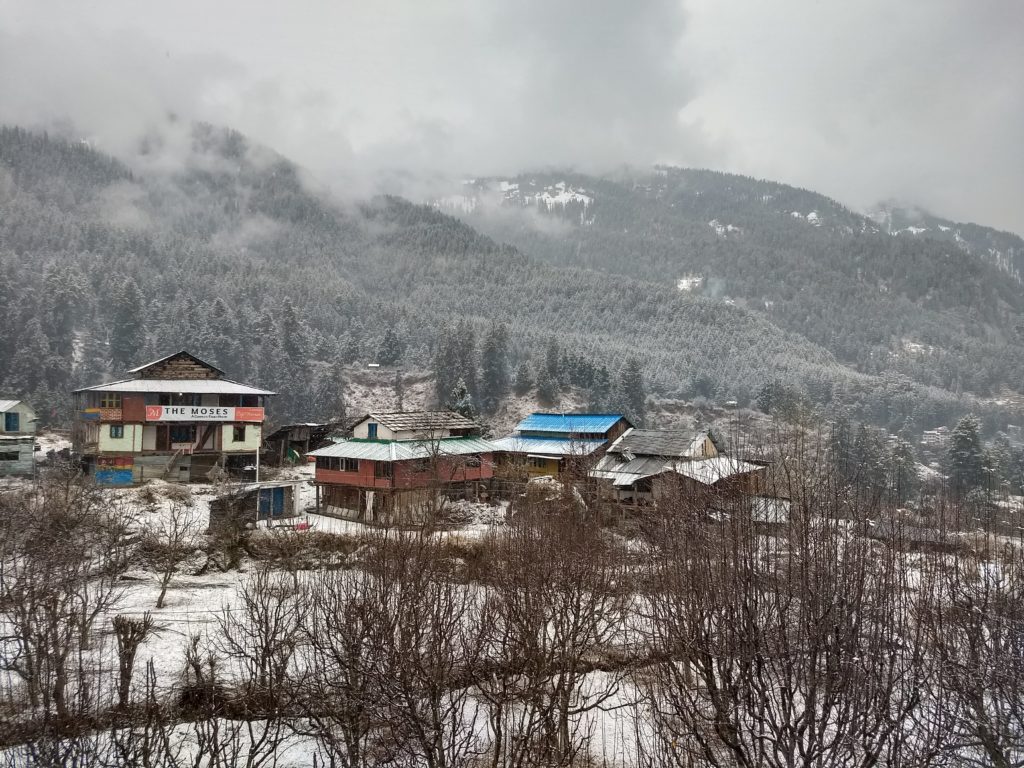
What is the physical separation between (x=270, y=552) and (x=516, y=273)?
168333mm

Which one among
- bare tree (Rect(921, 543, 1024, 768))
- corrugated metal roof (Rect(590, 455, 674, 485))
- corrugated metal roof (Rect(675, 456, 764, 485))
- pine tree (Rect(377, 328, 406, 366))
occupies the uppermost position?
pine tree (Rect(377, 328, 406, 366))

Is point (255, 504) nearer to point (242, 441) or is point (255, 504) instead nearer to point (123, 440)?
point (242, 441)

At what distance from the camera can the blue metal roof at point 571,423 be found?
177 feet

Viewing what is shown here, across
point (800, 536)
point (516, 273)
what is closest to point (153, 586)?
point (800, 536)

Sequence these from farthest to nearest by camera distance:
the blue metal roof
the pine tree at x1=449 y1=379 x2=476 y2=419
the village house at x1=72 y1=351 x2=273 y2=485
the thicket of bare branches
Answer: the pine tree at x1=449 y1=379 x2=476 y2=419, the blue metal roof, the village house at x1=72 y1=351 x2=273 y2=485, the thicket of bare branches

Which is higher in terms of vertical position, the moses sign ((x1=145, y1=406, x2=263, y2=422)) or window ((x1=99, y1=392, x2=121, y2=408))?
window ((x1=99, y1=392, x2=121, y2=408))

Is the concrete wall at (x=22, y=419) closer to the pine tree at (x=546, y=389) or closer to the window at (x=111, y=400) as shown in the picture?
the window at (x=111, y=400)

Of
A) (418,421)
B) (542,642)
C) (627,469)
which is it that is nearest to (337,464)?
(418,421)

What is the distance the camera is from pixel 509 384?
89750 millimetres

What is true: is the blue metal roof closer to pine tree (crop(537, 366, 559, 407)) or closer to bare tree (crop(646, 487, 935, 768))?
pine tree (crop(537, 366, 559, 407))

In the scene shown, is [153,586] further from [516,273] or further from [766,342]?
[516,273]

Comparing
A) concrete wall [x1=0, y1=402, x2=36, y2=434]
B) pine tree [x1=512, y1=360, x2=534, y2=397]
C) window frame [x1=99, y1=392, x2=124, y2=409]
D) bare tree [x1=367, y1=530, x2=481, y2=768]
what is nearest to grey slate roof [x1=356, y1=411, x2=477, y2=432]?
window frame [x1=99, y1=392, x2=124, y2=409]

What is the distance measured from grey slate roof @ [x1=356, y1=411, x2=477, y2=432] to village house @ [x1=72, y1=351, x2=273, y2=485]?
856 cm

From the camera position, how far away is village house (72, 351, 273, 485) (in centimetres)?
4184
